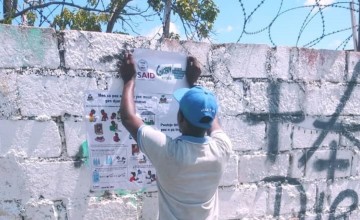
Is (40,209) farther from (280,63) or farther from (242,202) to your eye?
(280,63)

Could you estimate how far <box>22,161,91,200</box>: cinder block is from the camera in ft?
8.39

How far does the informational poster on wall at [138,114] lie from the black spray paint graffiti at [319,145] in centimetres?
60

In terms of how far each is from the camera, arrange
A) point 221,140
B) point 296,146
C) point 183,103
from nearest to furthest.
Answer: point 183,103 < point 221,140 < point 296,146

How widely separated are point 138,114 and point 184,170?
2.07 ft

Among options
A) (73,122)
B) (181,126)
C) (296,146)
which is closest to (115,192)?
(73,122)

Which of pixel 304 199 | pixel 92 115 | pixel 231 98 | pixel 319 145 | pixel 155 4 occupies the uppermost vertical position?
pixel 155 4

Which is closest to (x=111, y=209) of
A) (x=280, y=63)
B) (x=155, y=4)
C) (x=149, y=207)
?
(x=149, y=207)

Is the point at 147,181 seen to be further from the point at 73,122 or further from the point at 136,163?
the point at 73,122

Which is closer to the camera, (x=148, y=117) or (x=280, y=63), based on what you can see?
(x=148, y=117)

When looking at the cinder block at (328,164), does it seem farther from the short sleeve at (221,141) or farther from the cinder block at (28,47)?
the cinder block at (28,47)

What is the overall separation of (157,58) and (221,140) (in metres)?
0.66

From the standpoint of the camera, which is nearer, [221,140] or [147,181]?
[221,140]

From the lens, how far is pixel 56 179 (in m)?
2.61

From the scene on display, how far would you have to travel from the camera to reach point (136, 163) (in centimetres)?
283
